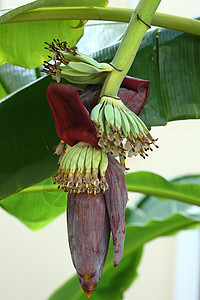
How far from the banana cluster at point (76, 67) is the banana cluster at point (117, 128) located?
0.02 metres

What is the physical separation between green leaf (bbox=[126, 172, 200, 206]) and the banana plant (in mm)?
190

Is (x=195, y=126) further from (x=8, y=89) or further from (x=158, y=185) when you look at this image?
(x=8, y=89)

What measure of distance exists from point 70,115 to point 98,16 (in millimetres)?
157

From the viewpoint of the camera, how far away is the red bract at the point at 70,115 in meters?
0.27

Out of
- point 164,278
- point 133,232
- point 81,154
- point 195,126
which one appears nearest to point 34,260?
point 164,278

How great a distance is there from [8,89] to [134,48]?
1.26 ft

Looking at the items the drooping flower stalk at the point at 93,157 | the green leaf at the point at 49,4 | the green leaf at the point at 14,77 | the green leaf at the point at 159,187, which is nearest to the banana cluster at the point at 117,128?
the drooping flower stalk at the point at 93,157

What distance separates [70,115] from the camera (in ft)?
0.93

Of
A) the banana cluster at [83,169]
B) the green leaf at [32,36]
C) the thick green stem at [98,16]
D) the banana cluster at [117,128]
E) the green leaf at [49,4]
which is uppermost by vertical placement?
the green leaf at [49,4]

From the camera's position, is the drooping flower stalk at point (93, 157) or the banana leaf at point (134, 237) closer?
the drooping flower stalk at point (93, 157)

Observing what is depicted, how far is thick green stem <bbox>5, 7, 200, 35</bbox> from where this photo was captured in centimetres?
39

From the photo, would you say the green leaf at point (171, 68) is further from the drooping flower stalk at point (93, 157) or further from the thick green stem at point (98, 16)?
the drooping flower stalk at point (93, 157)

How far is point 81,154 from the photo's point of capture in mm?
282

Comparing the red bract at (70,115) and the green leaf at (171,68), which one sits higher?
the red bract at (70,115)
